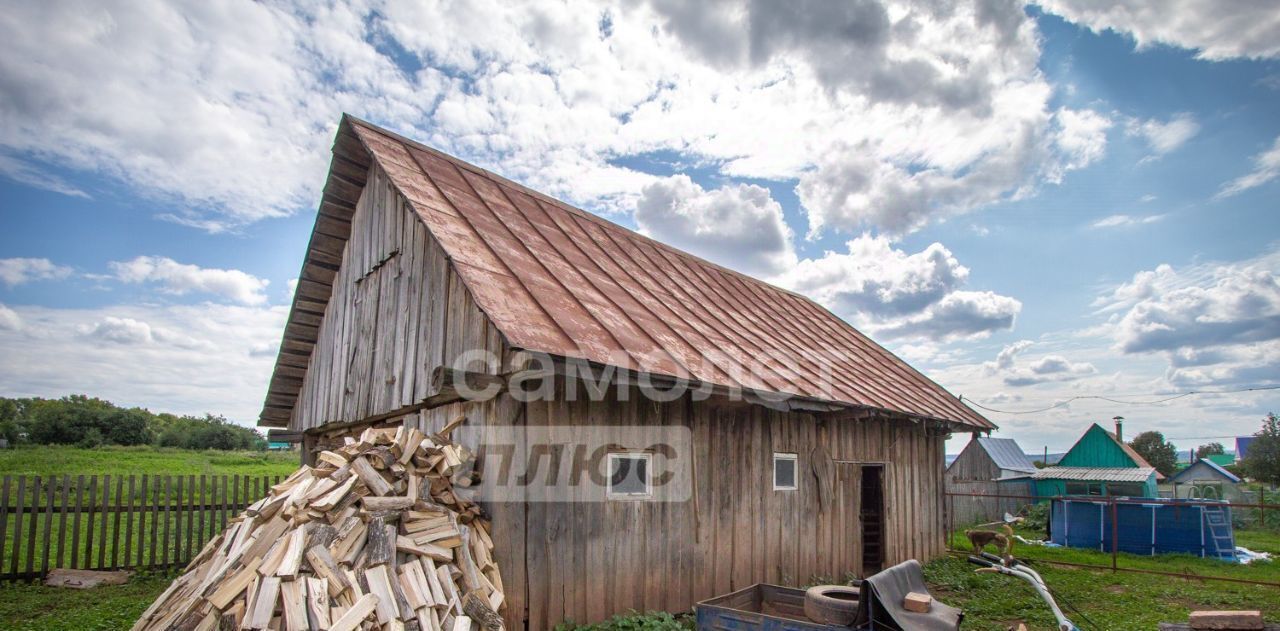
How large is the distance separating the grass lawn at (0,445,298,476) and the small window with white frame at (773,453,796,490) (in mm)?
17387

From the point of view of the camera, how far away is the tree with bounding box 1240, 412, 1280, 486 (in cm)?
3703

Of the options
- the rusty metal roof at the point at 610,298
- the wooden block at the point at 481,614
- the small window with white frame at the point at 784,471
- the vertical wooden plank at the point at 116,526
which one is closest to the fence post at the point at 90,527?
the vertical wooden plank at the point at 116,526

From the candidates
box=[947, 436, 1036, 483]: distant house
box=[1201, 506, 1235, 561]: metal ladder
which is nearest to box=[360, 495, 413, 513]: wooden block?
box=[1201, 506, 1235, 561]: metal ladder

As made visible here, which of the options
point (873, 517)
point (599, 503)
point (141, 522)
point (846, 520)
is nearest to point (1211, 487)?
point (873, 517)

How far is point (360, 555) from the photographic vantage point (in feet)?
20.2

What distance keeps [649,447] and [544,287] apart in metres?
2.22

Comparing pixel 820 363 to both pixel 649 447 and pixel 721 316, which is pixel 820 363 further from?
pixel 649 447

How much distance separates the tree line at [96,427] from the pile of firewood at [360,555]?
3250cm

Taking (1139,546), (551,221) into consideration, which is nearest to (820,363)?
(551,221)

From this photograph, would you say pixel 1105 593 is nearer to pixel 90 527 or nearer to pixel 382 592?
pixel 382 592

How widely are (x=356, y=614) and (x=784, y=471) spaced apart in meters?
6.58

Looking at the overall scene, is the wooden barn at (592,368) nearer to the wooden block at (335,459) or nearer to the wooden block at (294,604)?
the wooden block at (335,459)

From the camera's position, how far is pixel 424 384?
8484 mm

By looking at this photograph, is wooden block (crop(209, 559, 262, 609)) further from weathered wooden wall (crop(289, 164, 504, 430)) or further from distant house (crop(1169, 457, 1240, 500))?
distant house (crop(1169, 457, 1240, 500))
